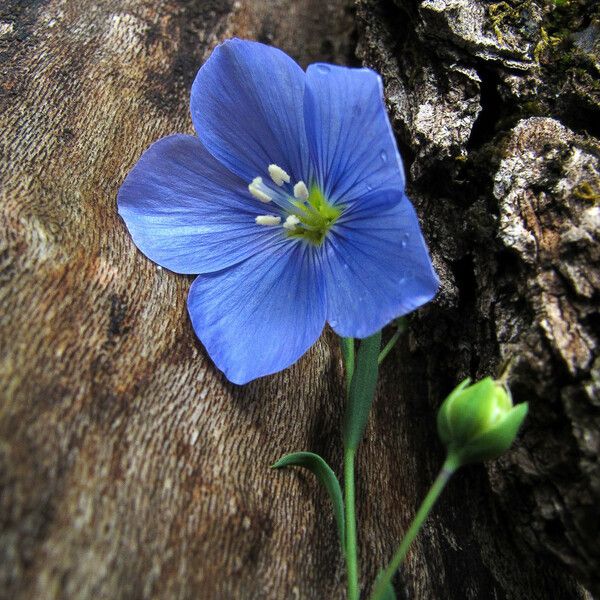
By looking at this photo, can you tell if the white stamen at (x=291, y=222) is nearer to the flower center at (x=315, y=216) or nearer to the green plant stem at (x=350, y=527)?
the flower center at (x=315, y=216)

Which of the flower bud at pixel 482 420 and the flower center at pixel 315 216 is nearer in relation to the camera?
the flower bud at pixel 482 420

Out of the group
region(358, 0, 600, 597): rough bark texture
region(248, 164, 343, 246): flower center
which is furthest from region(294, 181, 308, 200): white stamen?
region(358, 0, 600, 597): rough bark texture

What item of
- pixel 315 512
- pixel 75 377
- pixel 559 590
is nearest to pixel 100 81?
pixel 75 377

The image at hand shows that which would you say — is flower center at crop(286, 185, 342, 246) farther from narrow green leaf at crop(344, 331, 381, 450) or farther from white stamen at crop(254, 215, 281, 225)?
narrow green leaf at crop(344, 331, 381, 450)

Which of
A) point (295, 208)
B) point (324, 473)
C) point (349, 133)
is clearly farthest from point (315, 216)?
point (324, 473)

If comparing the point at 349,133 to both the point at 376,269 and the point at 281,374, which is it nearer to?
the point at 376,269

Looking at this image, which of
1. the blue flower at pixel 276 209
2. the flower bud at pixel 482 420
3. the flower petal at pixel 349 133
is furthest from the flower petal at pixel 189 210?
the flower bud at pixel 482 420
